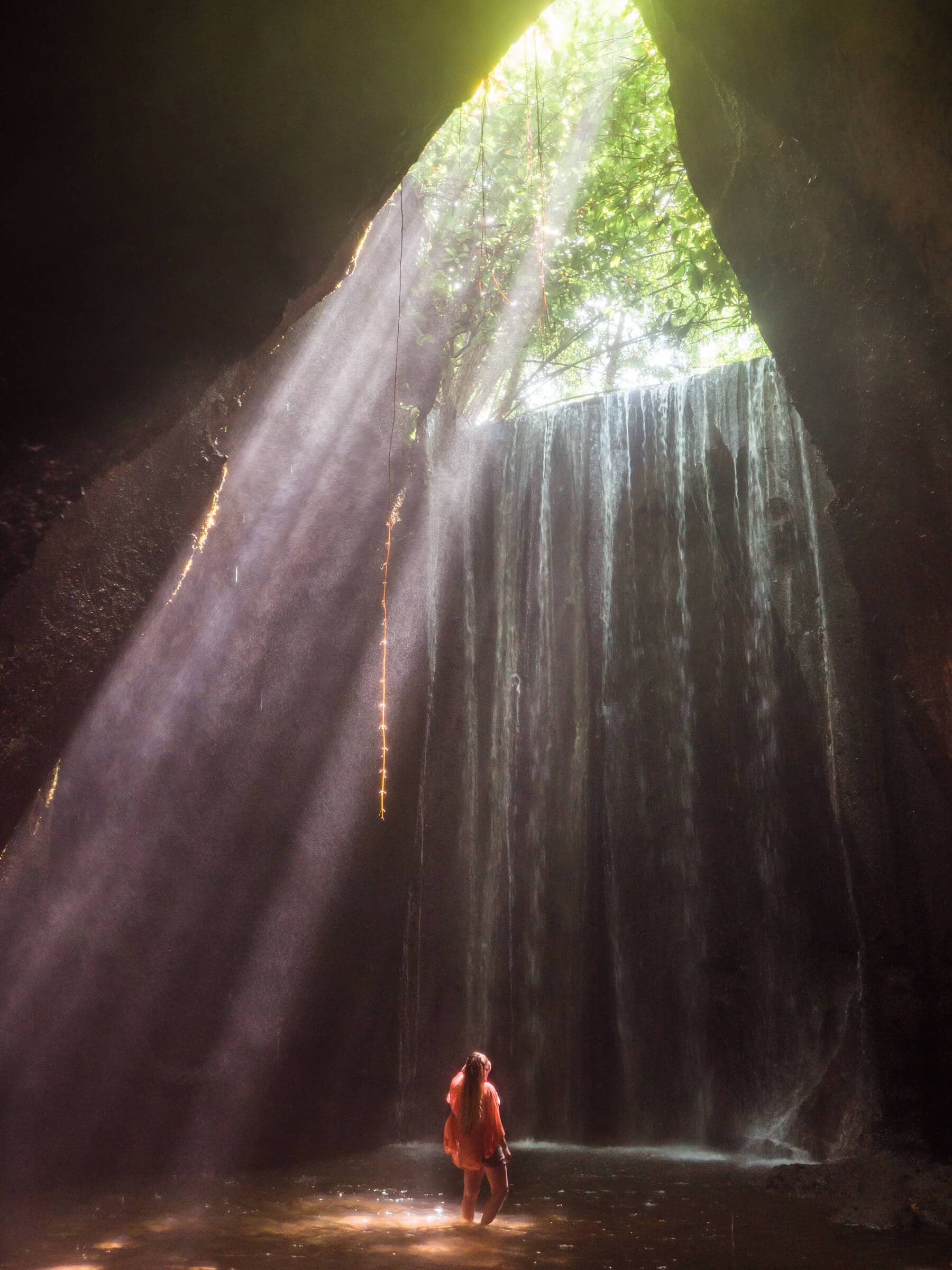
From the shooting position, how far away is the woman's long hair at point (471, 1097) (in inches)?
231

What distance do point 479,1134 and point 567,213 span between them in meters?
12.1

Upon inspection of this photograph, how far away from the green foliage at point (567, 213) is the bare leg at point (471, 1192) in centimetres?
862

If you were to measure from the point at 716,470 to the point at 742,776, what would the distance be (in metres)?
3.50

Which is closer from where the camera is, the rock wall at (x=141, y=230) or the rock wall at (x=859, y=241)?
the rock wall at (x=141, y=230)

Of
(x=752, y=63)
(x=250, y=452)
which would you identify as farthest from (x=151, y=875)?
(x=752, y=63)

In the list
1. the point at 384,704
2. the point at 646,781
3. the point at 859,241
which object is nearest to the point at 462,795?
the point at 384,704

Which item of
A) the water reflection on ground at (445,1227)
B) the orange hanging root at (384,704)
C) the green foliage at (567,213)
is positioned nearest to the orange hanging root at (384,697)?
the orange hanging root at (384,704)

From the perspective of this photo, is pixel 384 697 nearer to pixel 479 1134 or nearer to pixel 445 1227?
pixel 479 1134

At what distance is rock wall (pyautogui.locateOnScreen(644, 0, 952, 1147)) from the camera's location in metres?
3.42

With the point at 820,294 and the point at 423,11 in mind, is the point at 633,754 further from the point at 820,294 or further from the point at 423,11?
the point at 423,11

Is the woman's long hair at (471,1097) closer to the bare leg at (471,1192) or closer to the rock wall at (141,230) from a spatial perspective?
the bare leg at (471,1192)

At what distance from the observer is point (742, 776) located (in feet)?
33.3

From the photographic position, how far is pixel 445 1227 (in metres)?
6.09

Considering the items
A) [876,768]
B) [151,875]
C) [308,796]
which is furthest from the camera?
[308,796]
